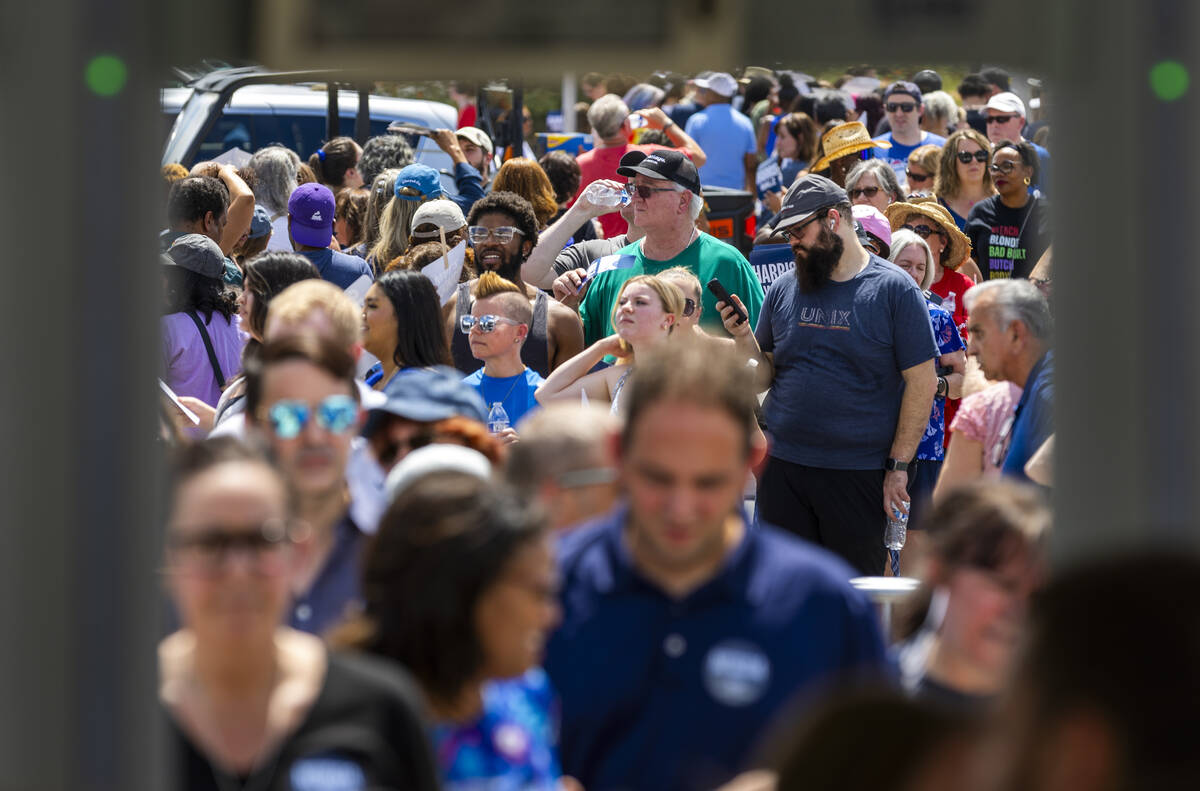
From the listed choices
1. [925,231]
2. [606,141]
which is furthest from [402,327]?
[606,141]

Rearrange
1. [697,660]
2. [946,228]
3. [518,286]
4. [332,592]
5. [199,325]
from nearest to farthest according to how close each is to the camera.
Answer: [697,660], [332,592], [199,325], [518,286], [946,228]

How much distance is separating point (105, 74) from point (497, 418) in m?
4.75

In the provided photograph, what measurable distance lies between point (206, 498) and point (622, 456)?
93cm

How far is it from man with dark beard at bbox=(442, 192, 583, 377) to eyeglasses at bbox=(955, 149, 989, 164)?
3642mm

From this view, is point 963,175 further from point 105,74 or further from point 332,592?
point 105,74

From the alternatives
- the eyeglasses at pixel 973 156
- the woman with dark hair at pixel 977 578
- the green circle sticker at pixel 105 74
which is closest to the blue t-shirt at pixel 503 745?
the woman with dark hair at pixel 977 578

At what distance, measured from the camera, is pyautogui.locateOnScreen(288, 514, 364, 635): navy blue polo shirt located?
3229mm

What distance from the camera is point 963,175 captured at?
10.2 m

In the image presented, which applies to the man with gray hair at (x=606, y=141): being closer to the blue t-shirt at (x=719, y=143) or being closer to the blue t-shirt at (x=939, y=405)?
the blue t-shirt at (x=719, y=143)

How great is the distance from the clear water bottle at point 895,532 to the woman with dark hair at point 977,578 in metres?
3.36

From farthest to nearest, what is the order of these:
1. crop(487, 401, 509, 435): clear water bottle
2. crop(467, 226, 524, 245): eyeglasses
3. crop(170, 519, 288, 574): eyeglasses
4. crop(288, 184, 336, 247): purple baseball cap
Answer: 1. crop(288, 184, 336, 247): purple baseball cap
2. crop(467, 226, 524, 245): eyeglasses
3. crop(487, 401, 509, 435): clear water bottle
4. crop(170, 519, 288, 574): eyeglasses

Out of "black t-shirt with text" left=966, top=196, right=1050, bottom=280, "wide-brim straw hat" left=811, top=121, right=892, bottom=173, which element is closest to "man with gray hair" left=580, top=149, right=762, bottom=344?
"black t-shirt with text" left=966, top=196, right=1050, bottom=280

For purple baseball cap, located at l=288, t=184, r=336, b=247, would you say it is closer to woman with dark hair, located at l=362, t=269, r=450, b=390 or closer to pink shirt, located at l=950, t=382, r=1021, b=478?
woman with dark hair, located at l=362, t=269, r=450, b=390

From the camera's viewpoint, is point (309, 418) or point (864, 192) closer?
point (309, 418)
